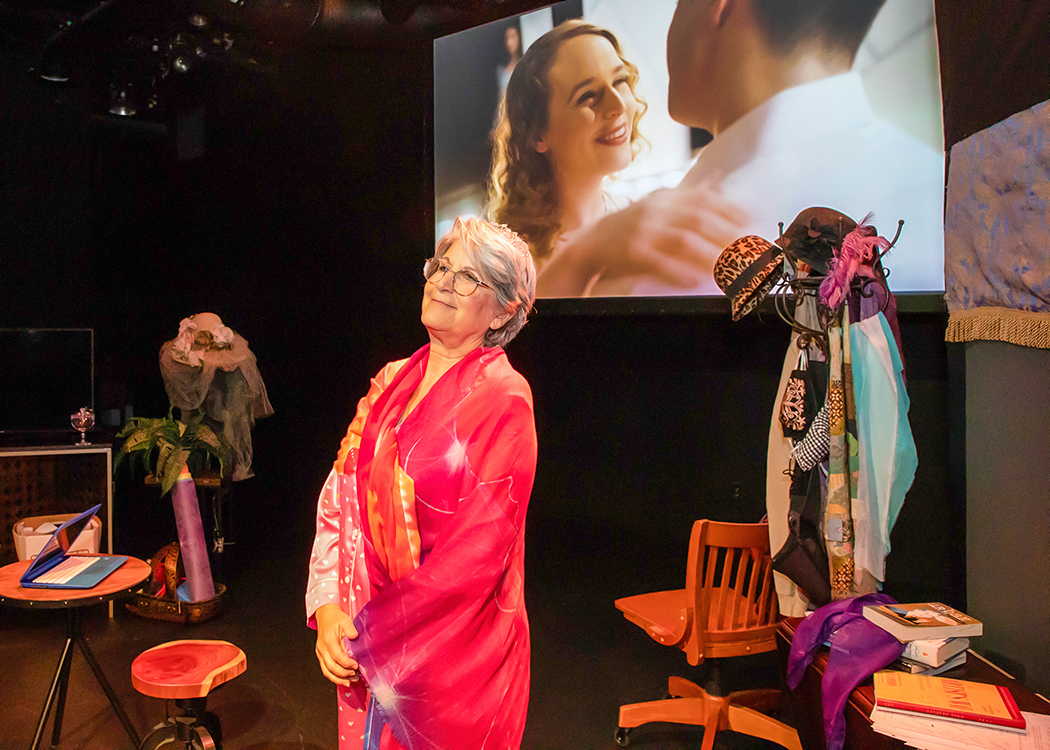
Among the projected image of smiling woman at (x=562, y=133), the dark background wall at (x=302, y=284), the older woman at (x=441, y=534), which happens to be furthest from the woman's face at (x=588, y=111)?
the older woman at (x=441, y=534)

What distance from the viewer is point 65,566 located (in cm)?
245

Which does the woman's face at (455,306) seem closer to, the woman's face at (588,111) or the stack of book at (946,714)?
the stack of book at (946,714)

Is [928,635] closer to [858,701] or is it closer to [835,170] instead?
[858,701]

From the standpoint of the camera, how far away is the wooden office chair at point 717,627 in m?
2.43

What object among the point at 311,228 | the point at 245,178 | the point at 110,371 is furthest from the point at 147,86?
the point at 110,371

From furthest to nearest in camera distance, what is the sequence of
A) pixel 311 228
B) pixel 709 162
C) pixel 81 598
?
pixel 311 228 → pixel 709 162 → pixel 81 598

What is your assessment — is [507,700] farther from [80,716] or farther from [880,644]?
[80,716]

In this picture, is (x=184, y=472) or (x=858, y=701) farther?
(x=184, y=472)

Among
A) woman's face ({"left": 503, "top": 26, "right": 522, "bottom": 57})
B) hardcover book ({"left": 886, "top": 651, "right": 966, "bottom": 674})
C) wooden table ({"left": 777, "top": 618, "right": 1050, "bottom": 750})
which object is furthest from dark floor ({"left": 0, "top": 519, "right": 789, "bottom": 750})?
woman's face ({"left": 503, "top": 26, "right": 522, "bottom": 57})

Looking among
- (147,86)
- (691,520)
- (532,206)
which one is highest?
(147,86)

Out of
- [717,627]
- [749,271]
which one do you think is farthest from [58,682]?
[749,271]

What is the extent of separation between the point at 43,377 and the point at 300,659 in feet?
Answer: 8.36

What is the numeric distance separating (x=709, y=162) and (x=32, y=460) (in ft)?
11.6

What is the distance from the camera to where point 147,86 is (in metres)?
4.66
